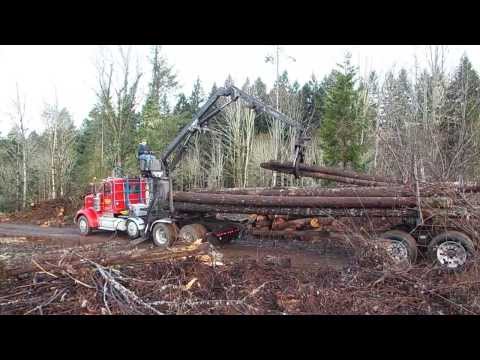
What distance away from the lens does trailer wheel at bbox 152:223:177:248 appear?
11.4 m

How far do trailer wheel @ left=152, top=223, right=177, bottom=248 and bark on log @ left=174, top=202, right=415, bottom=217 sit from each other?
28.8 inches

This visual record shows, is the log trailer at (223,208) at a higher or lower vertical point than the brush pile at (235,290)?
higher

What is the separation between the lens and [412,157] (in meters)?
9.55

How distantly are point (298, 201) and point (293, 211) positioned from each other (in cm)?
40

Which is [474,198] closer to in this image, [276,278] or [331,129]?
[276,278]

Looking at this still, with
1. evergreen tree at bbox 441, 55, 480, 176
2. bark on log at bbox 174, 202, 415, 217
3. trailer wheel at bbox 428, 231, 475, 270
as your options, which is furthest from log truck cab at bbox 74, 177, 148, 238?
evergreen tree at bbox 441, 55, 480, 176

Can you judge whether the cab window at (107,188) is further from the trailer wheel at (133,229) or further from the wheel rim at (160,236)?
the wheel rim at (160,236)

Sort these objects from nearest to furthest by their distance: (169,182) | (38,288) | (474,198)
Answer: (38,288) < (474,198) < (169,182)

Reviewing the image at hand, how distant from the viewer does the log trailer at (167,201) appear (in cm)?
1105

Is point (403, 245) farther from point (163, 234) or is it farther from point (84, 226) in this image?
point (84, 226)

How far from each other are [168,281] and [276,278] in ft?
6.37

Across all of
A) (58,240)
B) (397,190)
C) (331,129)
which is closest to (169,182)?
(58,240)

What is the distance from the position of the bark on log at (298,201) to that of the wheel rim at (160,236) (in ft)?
3.57

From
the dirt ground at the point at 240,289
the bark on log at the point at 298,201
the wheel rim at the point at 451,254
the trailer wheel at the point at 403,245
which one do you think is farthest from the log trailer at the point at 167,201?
the wheel rim at the point at 451,254
